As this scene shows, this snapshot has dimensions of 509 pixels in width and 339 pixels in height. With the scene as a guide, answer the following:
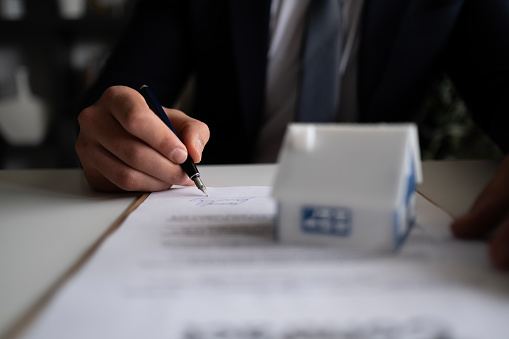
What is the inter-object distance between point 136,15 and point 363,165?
80 centimetres

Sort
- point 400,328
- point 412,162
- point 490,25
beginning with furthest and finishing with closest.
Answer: point 490,25 → point 412,162 → point 400,328

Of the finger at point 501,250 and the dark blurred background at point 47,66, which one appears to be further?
the dark blurred background at point 47,66

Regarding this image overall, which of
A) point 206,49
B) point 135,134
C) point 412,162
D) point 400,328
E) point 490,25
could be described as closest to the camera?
point 400,328

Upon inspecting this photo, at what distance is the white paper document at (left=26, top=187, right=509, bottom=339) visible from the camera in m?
0.21

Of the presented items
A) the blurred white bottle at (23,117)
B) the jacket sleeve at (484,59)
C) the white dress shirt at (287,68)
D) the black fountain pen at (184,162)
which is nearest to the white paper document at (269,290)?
the black fountain pen at (184,162)

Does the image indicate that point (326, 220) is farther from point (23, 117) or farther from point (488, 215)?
point (23, 117)

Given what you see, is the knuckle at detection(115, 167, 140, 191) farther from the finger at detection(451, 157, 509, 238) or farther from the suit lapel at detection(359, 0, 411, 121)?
the suit lapel at detection(359, 0, 411, 121)

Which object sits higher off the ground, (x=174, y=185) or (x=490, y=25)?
(x=490, y=25)

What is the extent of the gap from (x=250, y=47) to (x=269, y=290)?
66 centimetres

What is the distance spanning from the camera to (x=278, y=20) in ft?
2.95

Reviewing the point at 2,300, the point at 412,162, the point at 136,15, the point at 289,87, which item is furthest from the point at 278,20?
the point at 2,300

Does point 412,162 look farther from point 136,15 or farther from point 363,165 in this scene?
point 136,15

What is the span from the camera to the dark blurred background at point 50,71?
5.91 ft

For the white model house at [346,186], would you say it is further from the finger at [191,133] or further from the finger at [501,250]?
the finger at [191,133]
